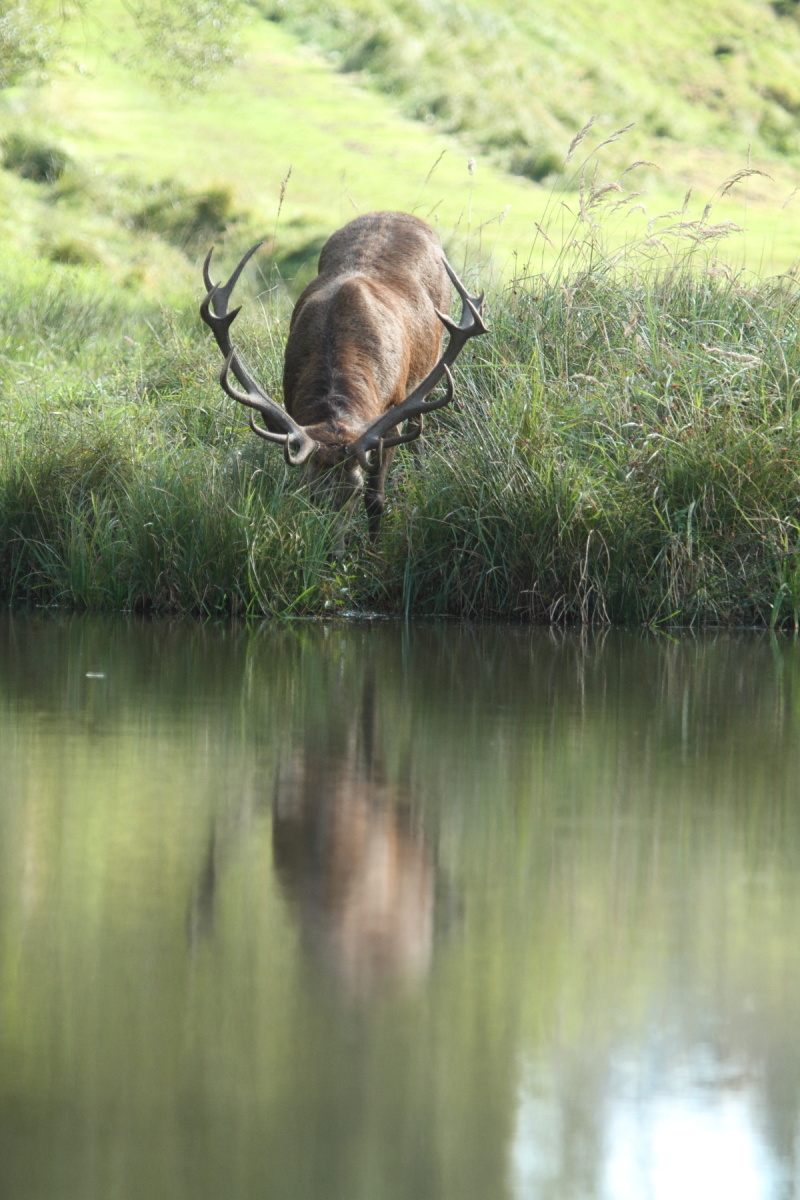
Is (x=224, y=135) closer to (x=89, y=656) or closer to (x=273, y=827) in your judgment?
(x=89, y=656)

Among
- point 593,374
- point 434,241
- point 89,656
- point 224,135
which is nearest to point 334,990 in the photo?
point 89,656

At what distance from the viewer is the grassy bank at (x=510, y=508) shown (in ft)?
25.6

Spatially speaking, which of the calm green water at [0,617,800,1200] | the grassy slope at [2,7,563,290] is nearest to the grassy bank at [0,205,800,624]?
the calm green water at [0,617,800,1200]

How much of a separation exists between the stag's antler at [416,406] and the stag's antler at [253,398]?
301mm

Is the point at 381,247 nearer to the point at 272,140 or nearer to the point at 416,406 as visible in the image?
the point at 416,406

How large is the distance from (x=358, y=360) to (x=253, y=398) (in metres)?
0.70

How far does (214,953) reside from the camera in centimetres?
281

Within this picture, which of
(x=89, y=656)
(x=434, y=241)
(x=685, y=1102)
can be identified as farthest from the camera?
(x=434, y=241)

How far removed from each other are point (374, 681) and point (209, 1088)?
12.1 feet

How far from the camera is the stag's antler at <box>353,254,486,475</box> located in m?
8.29

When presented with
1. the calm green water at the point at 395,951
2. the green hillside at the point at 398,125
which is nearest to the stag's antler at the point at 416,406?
the calm green water at the point at 395,951

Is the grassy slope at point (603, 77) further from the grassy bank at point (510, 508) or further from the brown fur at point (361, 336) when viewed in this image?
the grassy bank at point (510, 508)

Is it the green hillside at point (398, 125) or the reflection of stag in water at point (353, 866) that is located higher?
the green hillside at point (398, 125)

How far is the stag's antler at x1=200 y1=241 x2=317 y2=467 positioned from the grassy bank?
201 millimetres
